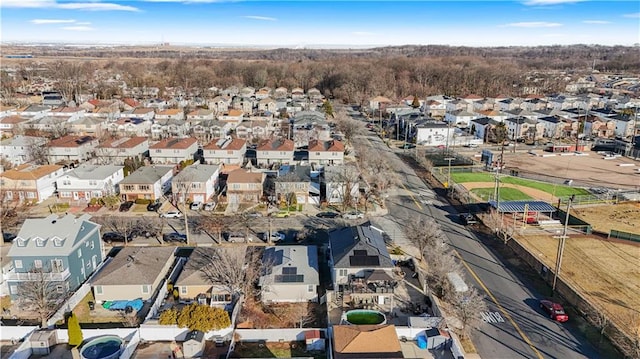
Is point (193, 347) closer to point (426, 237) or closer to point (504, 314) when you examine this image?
point (504, 314)

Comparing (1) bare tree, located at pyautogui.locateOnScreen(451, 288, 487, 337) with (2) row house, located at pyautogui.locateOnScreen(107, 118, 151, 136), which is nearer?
(1) bare tree, located at pyautogui.locateOnScreen(451, 288, 487, 337)

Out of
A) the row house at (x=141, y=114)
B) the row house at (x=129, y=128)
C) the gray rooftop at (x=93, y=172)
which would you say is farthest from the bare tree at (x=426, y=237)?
the row house at (x=141, y=114)

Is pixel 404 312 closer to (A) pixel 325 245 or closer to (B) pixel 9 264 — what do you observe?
(A) pixel 325 245

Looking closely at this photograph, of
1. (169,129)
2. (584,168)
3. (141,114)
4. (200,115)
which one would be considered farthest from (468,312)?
(141,114)

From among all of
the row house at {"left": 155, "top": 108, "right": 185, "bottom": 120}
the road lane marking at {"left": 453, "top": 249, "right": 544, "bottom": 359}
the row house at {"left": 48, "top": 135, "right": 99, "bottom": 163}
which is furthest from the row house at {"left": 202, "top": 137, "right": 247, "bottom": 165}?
the road lane marking at {"left": 453, "top": 249, "right": 544, "bottom": 359}

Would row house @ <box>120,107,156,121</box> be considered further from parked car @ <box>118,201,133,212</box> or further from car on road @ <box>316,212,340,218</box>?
car on road @ <box>316,212,340,218</box>

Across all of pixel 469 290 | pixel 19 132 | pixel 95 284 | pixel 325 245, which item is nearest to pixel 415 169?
pixel 325 245
